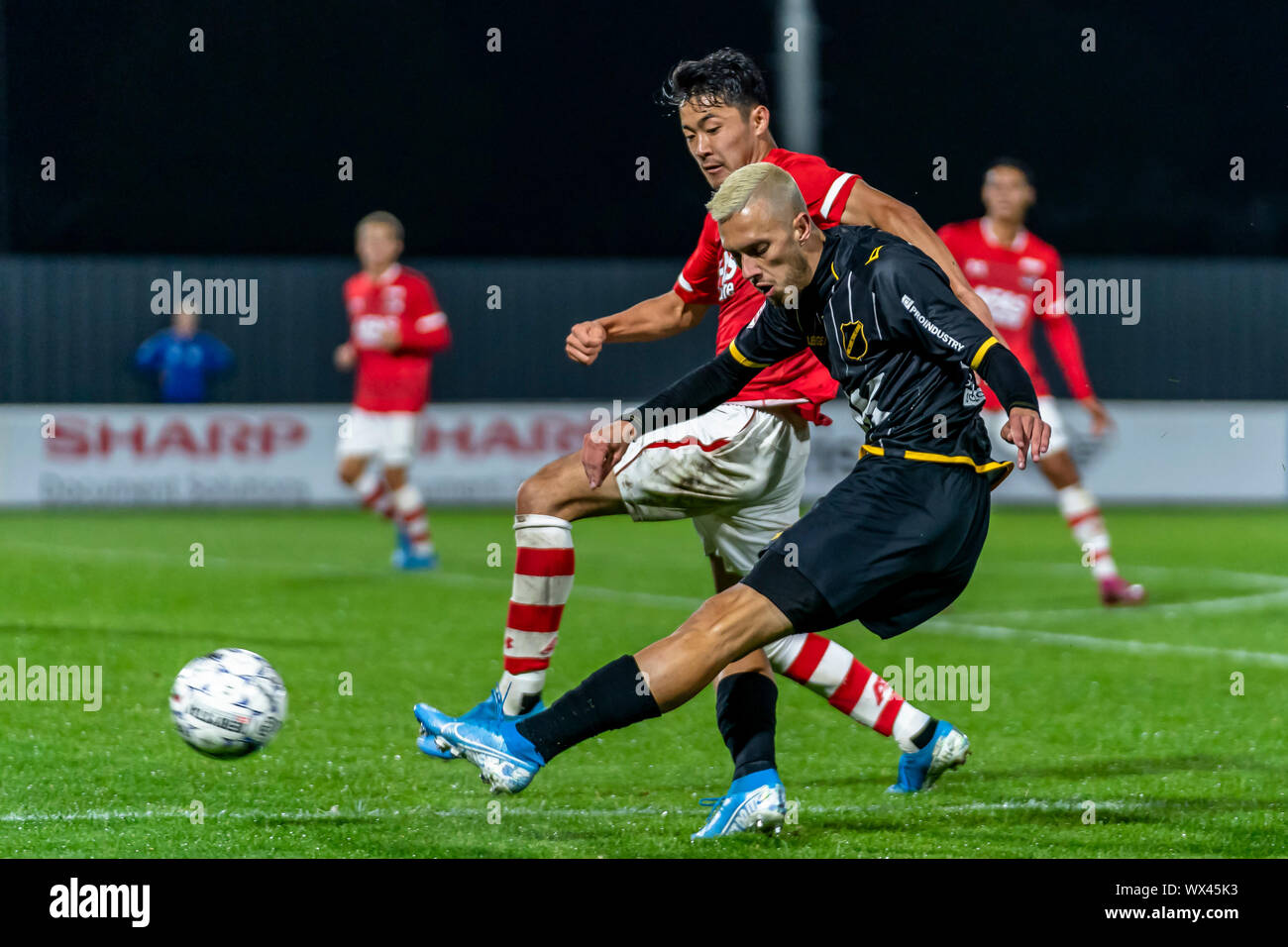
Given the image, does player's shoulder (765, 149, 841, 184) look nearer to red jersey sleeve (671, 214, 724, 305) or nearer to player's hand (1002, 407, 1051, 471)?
red jersey sleeve (671, 214, 724, 305)

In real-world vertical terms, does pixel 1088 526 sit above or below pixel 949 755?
above

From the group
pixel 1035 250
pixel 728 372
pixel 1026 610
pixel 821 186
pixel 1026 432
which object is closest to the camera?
pixel 1026 432

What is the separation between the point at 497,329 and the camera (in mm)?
20953

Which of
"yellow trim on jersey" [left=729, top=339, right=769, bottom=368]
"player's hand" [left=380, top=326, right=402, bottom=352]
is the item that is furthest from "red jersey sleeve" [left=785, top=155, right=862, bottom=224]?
"player's hand" [left=380, top=326, right=402, bottom=352]

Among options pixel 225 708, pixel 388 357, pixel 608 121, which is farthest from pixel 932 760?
pixel 608 121

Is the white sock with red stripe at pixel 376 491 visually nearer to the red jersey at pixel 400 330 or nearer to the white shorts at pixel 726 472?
the red jersey at pixel 400 330

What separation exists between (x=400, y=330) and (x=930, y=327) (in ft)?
27.1

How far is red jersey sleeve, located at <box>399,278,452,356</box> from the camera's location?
11.9 metres

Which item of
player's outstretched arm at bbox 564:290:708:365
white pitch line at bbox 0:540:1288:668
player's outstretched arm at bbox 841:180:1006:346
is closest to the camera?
player's outstretched arm at bbox 841:180:1006:346

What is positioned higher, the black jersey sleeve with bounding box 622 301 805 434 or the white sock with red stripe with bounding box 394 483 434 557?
the black jersey sleeve with bounding box 622 301 805 434

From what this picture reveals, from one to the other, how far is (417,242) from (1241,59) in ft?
34.8

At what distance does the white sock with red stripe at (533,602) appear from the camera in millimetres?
4914

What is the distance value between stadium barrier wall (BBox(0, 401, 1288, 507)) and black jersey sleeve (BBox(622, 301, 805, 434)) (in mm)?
11060

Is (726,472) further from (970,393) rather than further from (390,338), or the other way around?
(390,338)
